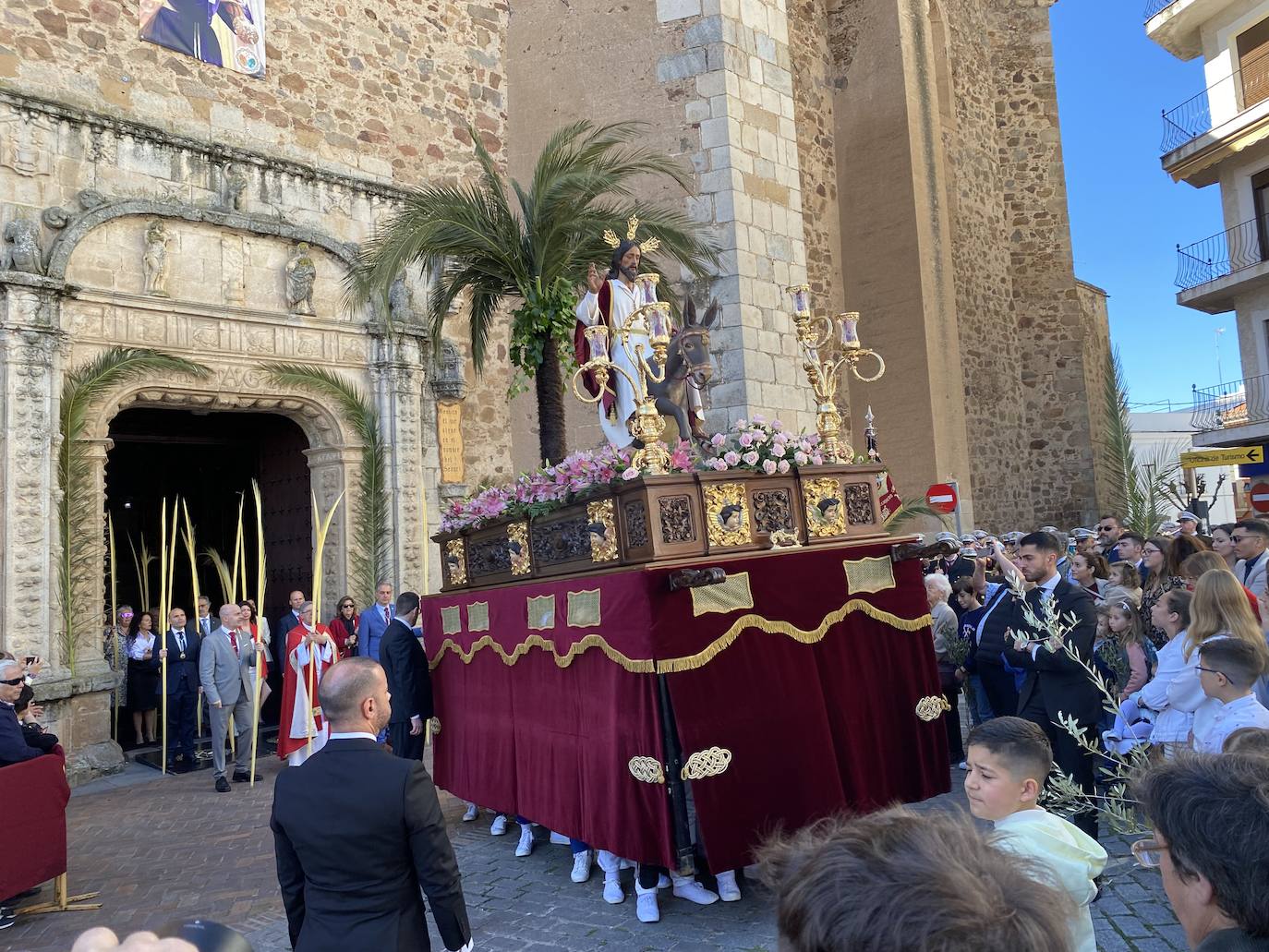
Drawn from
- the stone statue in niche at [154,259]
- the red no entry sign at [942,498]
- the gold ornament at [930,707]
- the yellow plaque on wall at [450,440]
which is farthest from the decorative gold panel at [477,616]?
the red no entry sign at [942,498]

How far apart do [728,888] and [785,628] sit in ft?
4.37

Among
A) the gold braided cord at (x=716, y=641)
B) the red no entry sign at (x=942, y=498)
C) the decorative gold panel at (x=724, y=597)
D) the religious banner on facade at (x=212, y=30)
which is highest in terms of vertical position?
the religious banner on facade at (x=212, y=30)

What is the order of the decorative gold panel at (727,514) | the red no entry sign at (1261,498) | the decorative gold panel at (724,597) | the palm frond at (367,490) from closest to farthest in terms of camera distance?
the decorative gold panel at (724,597)
the decorative gold panel at (727,514)
the palm frond at (367,490)
the red no entry sign at (1261,498)

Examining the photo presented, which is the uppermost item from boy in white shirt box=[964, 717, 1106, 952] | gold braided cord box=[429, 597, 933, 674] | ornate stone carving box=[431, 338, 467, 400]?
ornate stone carving box=[431, 338, 467, 400]

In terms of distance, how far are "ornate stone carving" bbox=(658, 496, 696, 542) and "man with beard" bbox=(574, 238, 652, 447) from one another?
1.35 metres

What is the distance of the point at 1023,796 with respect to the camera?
2.68 meters

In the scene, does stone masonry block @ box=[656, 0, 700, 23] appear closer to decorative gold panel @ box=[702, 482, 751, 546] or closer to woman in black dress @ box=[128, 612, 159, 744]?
decorative gold panel @ box=[702, 482, 751, 546]

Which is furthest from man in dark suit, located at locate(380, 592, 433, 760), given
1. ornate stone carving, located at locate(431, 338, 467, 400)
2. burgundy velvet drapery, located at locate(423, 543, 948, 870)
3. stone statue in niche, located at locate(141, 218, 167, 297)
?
ornate stone carving, located at locate(431, 338, 467, 400)

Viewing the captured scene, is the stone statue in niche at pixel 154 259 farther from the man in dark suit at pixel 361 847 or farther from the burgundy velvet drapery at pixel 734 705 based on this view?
the man in dark suit at pixel 361 847

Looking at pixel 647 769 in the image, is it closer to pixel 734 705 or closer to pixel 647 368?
pixel 734 705

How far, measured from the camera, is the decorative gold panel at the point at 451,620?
22.6 feet

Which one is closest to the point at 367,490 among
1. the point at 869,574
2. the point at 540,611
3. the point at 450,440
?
the point at 450,440

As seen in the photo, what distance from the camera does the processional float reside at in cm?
466

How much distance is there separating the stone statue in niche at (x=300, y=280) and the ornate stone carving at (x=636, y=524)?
7.76m
